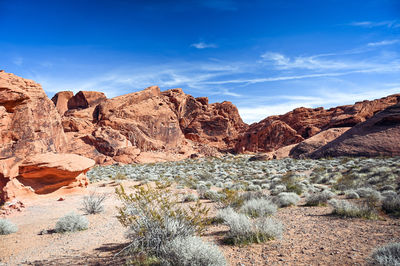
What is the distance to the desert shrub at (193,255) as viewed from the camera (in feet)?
9.98

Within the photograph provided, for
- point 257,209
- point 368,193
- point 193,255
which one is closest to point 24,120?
point 257,209

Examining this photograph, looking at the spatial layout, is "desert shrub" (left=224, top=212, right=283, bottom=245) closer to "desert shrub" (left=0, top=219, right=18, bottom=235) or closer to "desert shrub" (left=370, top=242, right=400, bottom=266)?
"desert shrub" (left=370, top=242, right=400, bottom=266)

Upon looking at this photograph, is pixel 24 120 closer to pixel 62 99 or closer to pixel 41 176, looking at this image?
pixel 41 176

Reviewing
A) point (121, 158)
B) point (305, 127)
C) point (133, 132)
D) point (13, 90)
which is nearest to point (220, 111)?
point (305, 127)

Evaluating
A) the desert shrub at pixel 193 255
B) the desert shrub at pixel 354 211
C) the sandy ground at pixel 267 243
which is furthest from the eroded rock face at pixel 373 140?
the desert shrub at pixel 193 255

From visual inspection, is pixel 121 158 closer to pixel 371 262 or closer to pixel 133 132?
pixel 133 132

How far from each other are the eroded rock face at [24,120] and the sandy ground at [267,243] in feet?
16.8

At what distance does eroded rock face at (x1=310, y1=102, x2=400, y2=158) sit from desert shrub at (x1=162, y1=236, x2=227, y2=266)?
24.7 meters

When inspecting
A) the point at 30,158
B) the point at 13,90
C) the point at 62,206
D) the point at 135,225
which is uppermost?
the point at 13,90

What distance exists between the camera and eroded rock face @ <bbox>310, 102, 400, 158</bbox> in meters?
21.8

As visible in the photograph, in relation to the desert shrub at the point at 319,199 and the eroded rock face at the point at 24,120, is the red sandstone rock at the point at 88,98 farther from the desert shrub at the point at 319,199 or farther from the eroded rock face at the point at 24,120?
the desert shrub at the point at 319,199

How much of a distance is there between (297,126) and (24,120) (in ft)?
182

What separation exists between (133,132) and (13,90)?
3101cm

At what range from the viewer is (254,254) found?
3828 mm
